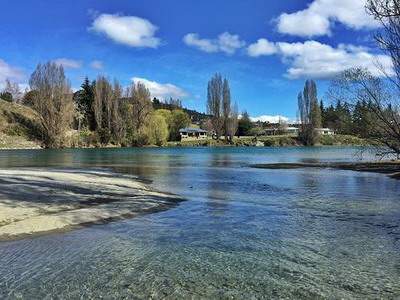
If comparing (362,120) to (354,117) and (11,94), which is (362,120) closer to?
(354,117)

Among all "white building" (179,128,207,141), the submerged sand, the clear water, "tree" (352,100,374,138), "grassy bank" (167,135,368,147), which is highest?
"white building" (179,128,207,141)

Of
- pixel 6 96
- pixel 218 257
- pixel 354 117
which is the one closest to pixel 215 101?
pixel 6 96

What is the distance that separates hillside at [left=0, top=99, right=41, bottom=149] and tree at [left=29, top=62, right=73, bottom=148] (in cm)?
475

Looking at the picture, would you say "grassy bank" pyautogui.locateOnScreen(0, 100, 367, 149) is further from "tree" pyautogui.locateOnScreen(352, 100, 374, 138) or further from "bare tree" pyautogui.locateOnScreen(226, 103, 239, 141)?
"tree" pyautogui.locateOnScreen(352, 100, 374, 138)

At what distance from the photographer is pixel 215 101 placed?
515ft

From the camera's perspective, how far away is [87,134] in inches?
5615

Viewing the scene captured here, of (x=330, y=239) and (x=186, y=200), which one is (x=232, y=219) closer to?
(x=330, y=239)

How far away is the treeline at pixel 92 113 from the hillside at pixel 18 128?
2.94 meters

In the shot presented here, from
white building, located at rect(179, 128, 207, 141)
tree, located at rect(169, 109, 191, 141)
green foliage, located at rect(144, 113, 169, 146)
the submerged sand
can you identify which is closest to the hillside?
green foliage, located at rect(144, 113, 169, 146)

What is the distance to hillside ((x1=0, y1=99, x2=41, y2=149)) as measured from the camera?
12975 cm

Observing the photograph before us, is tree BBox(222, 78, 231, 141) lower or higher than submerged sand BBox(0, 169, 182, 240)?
higher

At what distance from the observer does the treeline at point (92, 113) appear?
5138 inches

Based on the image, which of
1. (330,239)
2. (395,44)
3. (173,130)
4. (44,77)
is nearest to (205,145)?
(173,130)

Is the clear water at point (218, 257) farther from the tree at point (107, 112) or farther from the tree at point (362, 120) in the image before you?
the tree at point (107, 112)
